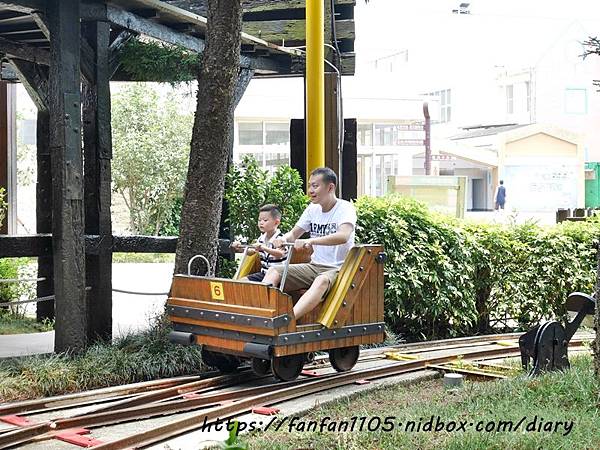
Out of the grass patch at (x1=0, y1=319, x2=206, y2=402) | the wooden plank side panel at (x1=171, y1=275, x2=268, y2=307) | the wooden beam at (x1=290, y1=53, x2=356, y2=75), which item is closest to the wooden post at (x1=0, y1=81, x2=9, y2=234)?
the wooden beam at (x1=290, y1=53, x2=356, y2=75)

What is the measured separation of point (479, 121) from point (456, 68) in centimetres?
370

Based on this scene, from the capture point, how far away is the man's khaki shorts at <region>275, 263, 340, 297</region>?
28.8ft

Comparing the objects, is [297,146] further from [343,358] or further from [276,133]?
[276,133]

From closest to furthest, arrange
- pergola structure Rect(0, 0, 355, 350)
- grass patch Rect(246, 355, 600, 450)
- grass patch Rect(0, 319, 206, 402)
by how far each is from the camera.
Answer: grass patch Rect(246, 355, 600, 450)
grass patch Rect(0, 319, 206, 402)
pergola structure Rect(0, 0, 355, 350)

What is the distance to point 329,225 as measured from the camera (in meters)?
8.96

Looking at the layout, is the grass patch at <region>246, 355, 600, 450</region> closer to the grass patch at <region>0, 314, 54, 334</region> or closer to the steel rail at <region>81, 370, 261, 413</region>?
the steel rail at <region>81, 370, 261, 413</region>

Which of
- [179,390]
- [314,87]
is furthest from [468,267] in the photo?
[179,390]

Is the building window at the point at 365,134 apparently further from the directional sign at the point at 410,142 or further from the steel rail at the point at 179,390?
the steel rail at the point at 179,390

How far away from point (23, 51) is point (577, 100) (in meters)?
51.5

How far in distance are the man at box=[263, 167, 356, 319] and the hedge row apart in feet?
9.29

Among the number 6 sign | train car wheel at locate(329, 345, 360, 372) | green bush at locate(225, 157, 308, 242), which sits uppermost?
green bush at locate(225, 157, 308, 242)

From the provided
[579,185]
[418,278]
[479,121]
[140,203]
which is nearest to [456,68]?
[479,121]

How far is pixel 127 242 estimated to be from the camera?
432 inches

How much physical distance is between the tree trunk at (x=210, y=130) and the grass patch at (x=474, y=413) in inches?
102
